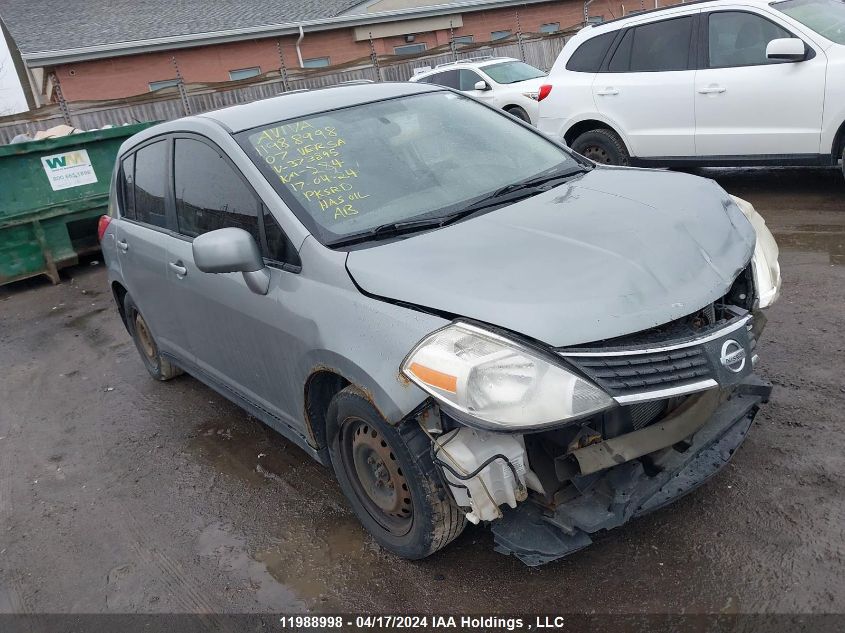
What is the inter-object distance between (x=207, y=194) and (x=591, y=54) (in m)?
5.72

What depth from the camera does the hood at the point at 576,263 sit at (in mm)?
2486

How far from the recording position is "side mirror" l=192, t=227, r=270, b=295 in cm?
311

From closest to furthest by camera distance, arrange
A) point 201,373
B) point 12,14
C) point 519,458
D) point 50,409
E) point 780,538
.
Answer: point 519,458
point 780,538
point 201,373
point 50,409
point 12,14

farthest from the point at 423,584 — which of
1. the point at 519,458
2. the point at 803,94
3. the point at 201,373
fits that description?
the point at 803,94

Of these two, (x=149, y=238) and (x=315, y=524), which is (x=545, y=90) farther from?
(x=315, y=524)

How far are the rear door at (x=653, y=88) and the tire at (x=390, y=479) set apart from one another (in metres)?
5.65

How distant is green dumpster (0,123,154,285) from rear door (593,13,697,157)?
20.2 feet

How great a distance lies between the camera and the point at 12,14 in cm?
2305

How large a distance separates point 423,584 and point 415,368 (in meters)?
1.01

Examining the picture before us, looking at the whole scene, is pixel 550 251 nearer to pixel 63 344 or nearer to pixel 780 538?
pixel 780 538

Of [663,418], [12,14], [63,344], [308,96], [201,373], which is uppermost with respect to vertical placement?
[12,14]

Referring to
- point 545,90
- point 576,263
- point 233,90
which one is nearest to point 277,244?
point 576,263

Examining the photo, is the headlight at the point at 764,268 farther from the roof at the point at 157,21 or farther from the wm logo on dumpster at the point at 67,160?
the roof at the point at 157,21

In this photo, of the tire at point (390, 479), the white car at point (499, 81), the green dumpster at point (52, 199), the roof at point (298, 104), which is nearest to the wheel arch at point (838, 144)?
the roof at point (298, 104)
